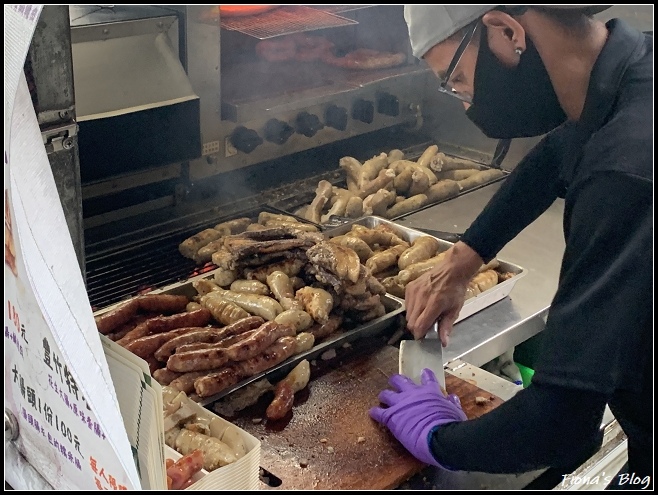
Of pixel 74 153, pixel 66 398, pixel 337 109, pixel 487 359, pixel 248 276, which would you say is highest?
pixel 74 153

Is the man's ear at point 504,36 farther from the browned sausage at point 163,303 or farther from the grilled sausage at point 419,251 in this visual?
the browned sausage at point 163,303

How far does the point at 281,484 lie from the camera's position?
1.93 meters

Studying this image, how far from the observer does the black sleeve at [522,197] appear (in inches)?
93.2

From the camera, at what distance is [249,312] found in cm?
258

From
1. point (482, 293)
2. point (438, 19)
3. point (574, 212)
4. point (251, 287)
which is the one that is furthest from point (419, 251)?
point (574, 212)

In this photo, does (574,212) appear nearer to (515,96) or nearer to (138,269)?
(515,96)

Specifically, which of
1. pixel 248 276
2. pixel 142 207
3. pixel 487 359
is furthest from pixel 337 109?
pixel 487 359

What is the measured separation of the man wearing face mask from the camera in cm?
144

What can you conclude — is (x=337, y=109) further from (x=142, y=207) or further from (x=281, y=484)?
(x=281, y=484)

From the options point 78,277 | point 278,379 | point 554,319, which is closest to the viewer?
point 78,277

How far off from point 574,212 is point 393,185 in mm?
2323

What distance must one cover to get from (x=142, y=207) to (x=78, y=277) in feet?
7.64

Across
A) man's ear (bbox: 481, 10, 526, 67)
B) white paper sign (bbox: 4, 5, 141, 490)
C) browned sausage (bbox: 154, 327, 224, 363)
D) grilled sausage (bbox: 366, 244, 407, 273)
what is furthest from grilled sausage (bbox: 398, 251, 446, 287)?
white paper sign (bbox: 4, 5, 141, 490)

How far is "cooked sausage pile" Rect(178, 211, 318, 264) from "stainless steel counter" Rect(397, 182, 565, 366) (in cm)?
61
